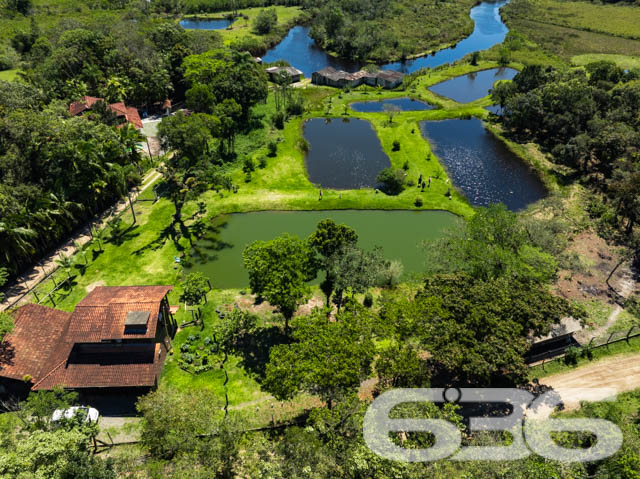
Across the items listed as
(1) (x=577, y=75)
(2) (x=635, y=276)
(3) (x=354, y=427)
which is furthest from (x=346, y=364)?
(1) (x=577, y=75)

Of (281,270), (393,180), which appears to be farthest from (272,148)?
(281,270)

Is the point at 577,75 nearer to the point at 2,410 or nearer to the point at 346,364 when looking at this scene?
the point at 346,364

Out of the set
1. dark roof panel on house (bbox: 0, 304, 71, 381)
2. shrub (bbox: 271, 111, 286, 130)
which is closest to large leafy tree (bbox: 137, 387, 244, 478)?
dark roof panel on house (bbox: 0, 304, 71, 381)

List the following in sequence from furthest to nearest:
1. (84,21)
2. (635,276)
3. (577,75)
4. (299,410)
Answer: (84,21)
(577,75)
(635,276)
(299,410)

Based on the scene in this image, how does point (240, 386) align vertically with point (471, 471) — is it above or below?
below

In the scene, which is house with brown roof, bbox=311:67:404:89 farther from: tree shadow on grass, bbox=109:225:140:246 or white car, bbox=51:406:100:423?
white car, bbox=51:406:100:423

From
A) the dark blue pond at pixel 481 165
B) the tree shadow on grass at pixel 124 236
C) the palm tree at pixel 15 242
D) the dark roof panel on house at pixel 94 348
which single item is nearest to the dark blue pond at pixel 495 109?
the dark blue pond at pixel 481 165
